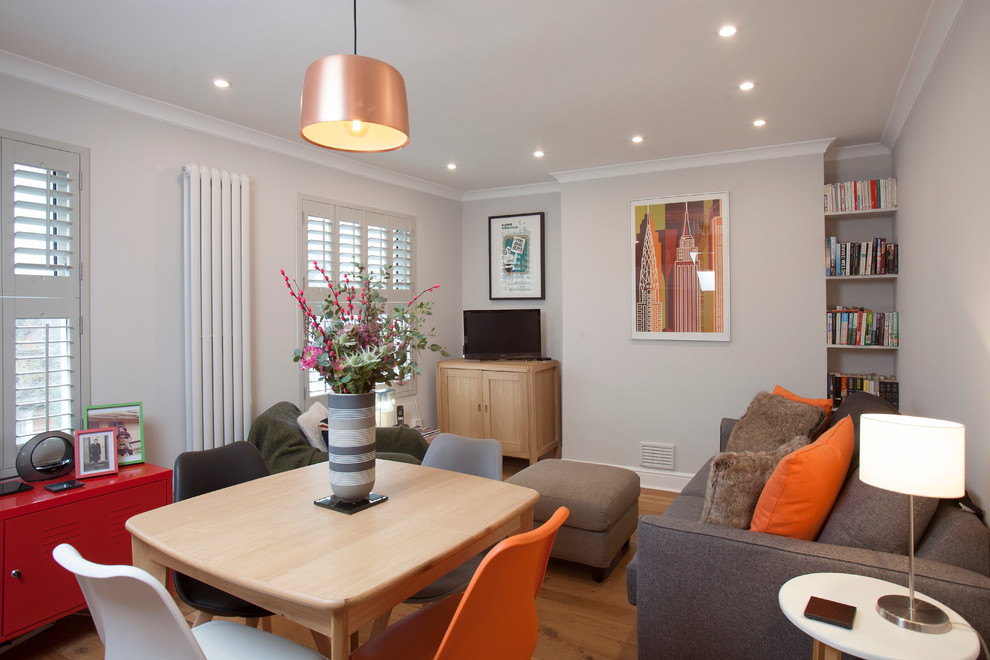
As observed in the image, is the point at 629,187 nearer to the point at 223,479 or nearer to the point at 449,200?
the point at 449,200

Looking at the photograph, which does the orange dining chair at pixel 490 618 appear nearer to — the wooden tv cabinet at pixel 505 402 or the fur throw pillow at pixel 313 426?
the fur throw pillow at pixel 313 426

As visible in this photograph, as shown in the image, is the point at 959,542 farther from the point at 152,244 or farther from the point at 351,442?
the point at 152,244

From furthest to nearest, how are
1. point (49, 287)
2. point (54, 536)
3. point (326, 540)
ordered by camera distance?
point (49, 287)
point (54, 536)
point (326, 540)

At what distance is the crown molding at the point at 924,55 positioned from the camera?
Answer: 7.47 ft

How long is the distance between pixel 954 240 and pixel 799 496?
4.52 feet

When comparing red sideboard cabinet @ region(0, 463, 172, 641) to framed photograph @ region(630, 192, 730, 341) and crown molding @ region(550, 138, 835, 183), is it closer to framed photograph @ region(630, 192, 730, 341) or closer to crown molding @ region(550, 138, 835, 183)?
framed photograph @ region(630, 192, 730, 341)

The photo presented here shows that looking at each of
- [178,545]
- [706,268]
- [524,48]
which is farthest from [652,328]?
[178,545]

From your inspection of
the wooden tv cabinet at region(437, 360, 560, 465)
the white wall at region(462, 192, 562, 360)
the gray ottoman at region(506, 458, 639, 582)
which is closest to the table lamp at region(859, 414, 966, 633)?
the gray ottoman at region(506, 458, 639, 582)

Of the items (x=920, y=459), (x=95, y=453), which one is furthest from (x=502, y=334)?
(x=920, y=459)

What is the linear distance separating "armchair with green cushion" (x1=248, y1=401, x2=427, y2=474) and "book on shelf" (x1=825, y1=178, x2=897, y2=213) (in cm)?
348

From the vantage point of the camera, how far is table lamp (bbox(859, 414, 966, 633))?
144 centimetres

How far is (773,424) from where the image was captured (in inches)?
132

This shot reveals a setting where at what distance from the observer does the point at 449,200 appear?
5.87 metres

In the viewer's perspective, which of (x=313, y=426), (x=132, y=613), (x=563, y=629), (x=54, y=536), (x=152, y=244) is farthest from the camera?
(x=313, y=426)
